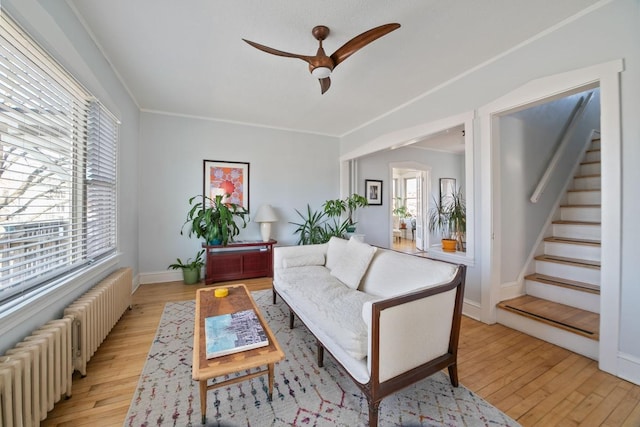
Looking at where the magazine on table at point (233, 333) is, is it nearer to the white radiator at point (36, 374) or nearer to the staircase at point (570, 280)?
the white radiator at point (36, 374)

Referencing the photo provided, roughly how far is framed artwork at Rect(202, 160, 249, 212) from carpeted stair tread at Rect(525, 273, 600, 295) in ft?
13.7

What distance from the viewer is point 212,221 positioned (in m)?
3.81

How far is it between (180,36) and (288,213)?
3.10 metres

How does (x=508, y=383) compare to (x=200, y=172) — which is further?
(x=200, y=172)

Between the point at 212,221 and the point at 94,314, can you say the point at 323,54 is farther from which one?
the point at 212,221

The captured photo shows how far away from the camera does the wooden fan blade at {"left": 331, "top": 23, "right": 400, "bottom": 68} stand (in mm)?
1665

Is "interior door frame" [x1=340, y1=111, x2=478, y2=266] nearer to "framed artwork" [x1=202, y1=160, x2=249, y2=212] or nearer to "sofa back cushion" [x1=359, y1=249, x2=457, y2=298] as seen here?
"sofa back cushion" [x1=359, y1=249, x2=457, y2=298]

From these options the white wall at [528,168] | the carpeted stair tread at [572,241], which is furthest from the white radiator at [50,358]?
the carpeted stair tread at [572,241]

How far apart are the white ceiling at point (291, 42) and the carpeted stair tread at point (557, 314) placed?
2504mm

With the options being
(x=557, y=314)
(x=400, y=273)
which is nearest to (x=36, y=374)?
(x=400, y=273)

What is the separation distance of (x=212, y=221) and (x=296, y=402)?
2.94m

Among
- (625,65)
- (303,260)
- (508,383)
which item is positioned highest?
(625,65)

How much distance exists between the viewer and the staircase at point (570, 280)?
2150mm

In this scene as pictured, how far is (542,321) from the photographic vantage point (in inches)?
88.5
